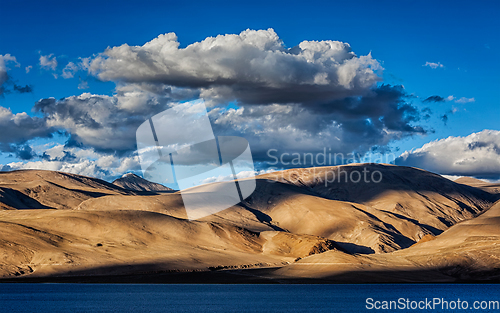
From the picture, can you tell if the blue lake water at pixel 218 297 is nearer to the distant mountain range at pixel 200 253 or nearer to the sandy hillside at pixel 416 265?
the sandy hillside at pixel 416 265

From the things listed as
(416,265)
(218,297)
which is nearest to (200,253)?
(218,297)

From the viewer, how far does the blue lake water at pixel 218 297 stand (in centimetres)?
6876

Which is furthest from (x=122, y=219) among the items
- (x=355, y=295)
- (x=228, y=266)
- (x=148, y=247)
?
(x=355, y=295)

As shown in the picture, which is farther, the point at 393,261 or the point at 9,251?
the point at 393,261

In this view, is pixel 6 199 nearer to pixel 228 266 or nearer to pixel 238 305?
pixel 228 266

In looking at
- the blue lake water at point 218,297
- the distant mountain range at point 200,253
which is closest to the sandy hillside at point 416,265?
the distant mountain range at point 200,253

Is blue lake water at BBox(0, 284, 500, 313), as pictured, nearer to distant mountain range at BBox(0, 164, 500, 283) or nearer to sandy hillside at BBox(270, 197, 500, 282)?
sandy hillside at BBox(270, 197, 500, 282)

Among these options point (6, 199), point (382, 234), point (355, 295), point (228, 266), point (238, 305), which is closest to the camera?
point (238, 305)

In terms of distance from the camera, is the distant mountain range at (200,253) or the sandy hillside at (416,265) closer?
the distant mountain range at (200,253)

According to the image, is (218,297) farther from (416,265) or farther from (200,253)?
(416,265)

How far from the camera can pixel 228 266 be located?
124 metres

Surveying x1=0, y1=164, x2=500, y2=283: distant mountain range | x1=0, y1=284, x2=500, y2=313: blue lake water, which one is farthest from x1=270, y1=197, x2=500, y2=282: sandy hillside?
x1=0, y1=284, x2=500, y2=313: blue lake water

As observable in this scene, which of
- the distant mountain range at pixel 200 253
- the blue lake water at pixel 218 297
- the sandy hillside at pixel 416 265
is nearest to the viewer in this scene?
→ the blue lake water at pixel 218 297

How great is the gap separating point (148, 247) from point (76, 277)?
2527cm
